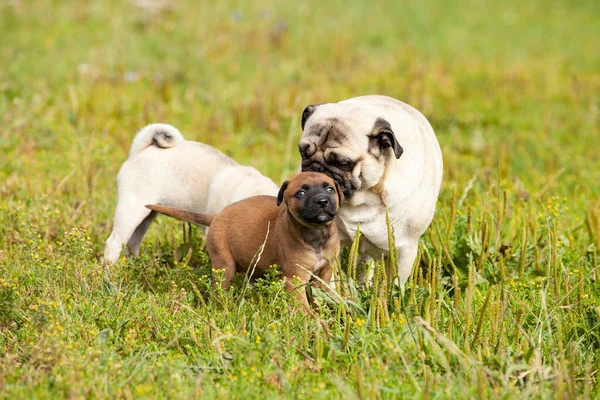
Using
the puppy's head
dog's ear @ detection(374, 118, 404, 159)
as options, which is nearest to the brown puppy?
the puppy's head

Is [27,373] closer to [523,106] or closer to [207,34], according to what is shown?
[523,106]

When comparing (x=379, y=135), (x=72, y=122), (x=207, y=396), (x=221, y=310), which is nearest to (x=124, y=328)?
(x=221, y=310)

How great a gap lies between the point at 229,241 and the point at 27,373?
169 cm

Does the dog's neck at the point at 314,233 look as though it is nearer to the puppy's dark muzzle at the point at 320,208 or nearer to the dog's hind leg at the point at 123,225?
the puppy's dark muzzle at the point at 320,208

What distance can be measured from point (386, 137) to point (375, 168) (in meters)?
0.20

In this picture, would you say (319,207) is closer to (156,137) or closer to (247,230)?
(247,230)

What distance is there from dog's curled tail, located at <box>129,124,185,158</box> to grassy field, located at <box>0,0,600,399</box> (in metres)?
0.66

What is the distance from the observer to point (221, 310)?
15.1 feet

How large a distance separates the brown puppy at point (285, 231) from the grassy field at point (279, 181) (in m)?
0.24

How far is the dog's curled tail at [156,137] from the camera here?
5793 millimetres

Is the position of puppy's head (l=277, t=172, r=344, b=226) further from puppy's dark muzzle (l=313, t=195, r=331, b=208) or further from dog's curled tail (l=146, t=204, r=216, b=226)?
dog's curled tail (l=146, t=204, r=216, b=226)

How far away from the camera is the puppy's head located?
14.5 feet

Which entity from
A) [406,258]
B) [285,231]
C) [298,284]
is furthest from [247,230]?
[406,258]

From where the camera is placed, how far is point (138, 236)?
6055 millimetres
